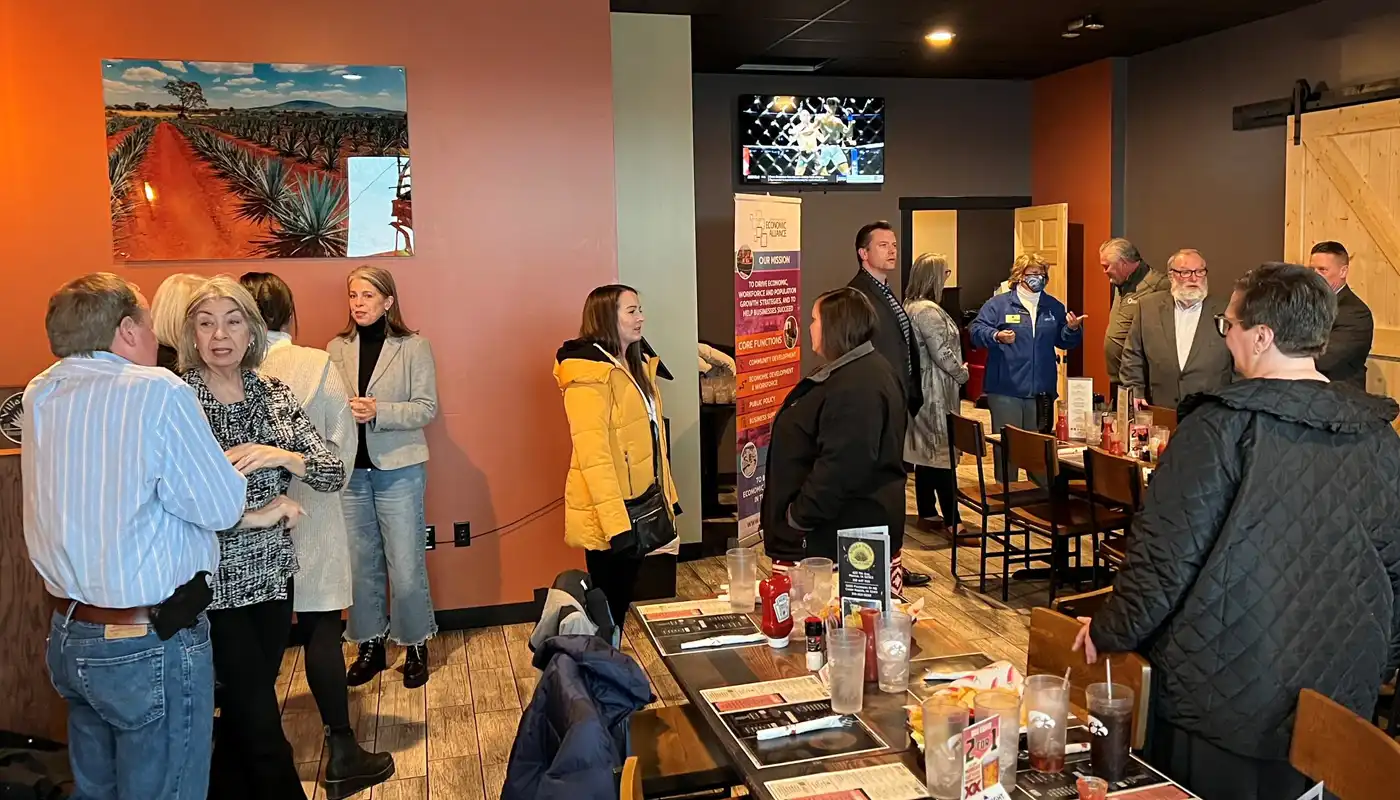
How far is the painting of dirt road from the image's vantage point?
448 centimetres

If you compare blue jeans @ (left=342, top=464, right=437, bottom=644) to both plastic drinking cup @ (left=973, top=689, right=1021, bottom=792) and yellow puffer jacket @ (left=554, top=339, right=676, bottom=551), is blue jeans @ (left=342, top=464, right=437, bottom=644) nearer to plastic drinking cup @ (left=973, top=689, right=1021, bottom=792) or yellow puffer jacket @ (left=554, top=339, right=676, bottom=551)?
yellow puffer jacket @ (left=554, top=339, right=676, bottom=551)

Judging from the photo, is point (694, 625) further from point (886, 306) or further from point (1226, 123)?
point (1226, 123)

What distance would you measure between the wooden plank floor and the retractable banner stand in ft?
→ 2.39

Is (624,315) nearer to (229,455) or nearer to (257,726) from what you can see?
(229,455)

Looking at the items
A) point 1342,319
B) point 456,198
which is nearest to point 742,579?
point 456,198

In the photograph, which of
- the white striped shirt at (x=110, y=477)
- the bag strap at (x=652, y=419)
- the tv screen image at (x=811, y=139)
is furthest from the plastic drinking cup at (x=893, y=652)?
the tv screen image at (x=811, y=139)

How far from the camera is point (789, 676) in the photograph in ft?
7.79

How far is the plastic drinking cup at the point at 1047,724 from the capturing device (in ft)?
6.15

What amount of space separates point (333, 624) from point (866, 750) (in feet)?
6.58

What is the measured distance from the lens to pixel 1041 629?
8.20 ft

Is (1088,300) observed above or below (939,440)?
above

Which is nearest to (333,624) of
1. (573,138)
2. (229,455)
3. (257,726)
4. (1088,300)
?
(257,726)

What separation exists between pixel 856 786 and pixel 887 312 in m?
3.78

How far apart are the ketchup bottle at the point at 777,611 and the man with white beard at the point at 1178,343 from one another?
3.28 m
